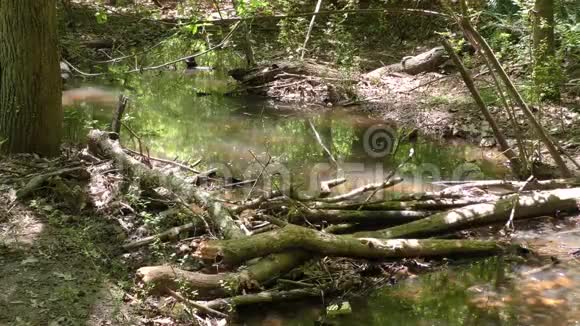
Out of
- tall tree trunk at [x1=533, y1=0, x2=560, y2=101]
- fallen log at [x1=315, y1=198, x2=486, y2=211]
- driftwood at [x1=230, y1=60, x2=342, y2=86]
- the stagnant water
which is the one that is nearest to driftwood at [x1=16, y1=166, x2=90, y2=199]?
the stagnant water

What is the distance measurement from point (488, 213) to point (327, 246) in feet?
7.43

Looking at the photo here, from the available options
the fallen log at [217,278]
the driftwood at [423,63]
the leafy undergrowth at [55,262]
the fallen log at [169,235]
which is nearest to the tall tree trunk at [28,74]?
the leafy undergrowth at [55,262]

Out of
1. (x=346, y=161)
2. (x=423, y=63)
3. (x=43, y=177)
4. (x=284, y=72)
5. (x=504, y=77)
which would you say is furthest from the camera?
(x=284, y=72)

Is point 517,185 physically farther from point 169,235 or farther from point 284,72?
point 284,72

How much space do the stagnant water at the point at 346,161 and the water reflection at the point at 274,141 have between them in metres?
0.02

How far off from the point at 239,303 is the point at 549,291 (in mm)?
2812

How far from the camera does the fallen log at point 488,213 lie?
6023mm

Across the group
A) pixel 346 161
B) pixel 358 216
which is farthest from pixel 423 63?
pixel 358 216

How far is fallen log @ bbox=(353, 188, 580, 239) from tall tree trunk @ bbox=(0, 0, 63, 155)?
143 inches

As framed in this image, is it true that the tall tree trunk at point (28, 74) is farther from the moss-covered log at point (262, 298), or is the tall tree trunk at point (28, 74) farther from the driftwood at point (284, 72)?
the driftwood at point (284, 72)

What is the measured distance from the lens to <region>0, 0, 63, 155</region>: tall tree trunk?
6.36 metres

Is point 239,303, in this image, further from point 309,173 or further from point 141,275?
point 309,173

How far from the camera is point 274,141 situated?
1038 cm

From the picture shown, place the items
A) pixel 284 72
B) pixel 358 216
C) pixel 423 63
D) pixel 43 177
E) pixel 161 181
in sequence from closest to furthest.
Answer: pixel 43 177, pixel 161 181, pixel 358 216, pixel 423 63, pixel 284 72
